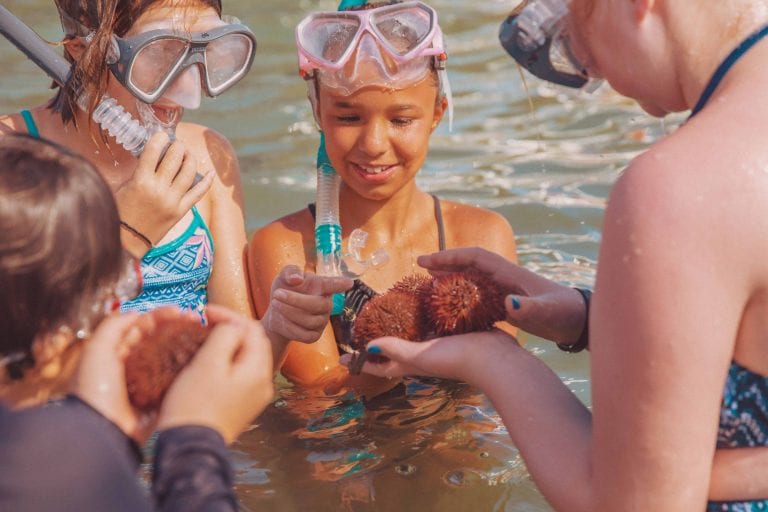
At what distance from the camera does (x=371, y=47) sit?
369 centimetres

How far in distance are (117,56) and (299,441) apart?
138cm

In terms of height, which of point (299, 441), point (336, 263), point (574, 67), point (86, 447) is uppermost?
point (574, 67)

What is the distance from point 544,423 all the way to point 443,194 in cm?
399

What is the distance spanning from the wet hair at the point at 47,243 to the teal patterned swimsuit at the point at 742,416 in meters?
1.19

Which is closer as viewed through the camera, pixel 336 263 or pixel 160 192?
pixel 160 192

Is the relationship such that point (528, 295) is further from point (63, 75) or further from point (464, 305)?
point (63, 75)

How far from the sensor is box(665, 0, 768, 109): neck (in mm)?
2062

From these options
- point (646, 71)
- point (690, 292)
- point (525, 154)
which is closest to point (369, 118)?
point (646, 71)

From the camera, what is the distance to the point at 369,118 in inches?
146

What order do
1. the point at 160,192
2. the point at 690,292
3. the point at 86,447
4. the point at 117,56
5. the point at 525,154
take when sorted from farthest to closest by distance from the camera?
1. the point at 525,154
2. the point at 117,56
3. the point at 160,192
4. the point at 690,292
5. the point at 86,447

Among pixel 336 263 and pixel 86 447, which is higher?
pixel 86 447

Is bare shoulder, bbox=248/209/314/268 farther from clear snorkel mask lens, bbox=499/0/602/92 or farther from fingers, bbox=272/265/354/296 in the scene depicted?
clear snorkel mask lens, bbox=499/0/602/92

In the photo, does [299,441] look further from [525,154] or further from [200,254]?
[525,154]

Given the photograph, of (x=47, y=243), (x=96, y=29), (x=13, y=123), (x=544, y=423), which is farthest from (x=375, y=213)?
(x=47, y=243)
